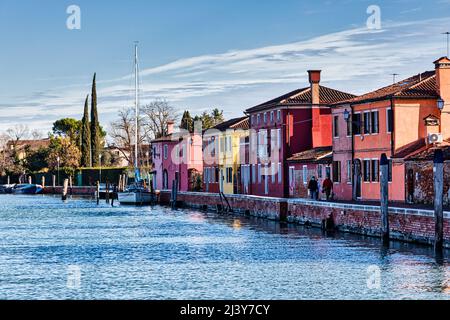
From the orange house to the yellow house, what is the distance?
24.4 meters

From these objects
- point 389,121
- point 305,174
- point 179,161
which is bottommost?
point 305,174

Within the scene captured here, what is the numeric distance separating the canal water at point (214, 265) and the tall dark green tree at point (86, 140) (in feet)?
247

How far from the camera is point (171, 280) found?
3209 centimetres

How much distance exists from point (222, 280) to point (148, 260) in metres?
6.78

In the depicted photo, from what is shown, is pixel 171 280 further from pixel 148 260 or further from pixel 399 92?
pixel 399 92

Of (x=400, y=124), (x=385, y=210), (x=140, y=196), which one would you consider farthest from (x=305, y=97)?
(x=385, y=210)

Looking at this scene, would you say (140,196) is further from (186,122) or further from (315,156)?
(186,122)

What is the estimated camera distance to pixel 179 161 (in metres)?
100

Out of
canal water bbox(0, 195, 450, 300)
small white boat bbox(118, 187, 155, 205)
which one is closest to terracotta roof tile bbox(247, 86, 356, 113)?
canal water bbox(0, 195, 450, 300)

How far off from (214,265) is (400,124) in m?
22.8

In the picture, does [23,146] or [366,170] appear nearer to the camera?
[366,170]

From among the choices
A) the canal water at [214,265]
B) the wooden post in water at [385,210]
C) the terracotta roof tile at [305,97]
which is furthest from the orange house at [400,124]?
the terracotta roof tile at [305,97]
